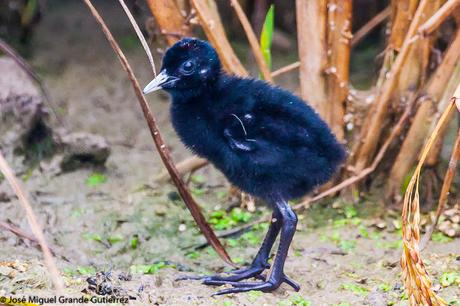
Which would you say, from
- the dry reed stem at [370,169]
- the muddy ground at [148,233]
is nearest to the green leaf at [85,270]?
the muddy ground at [148,233]

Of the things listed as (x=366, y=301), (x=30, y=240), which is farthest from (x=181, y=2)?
(x=366, y=301)

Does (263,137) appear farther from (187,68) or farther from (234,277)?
(234,277)

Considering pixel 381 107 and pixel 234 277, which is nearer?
pixel 234 277

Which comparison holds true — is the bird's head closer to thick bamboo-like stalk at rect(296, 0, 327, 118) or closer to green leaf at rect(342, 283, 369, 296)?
thick bamboo-like stalk at rect(296, 0, 327, 118)

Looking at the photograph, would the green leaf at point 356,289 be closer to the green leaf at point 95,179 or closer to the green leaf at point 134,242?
the green leaf at point 134,242

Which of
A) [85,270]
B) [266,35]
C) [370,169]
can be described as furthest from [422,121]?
[85,270]

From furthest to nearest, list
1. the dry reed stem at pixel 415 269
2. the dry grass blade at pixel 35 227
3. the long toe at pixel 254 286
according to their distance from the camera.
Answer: the long toe at pixel 254 286 < the dry reed stem at pixel 415 269 < the dry grass blade at pixel 35 227
